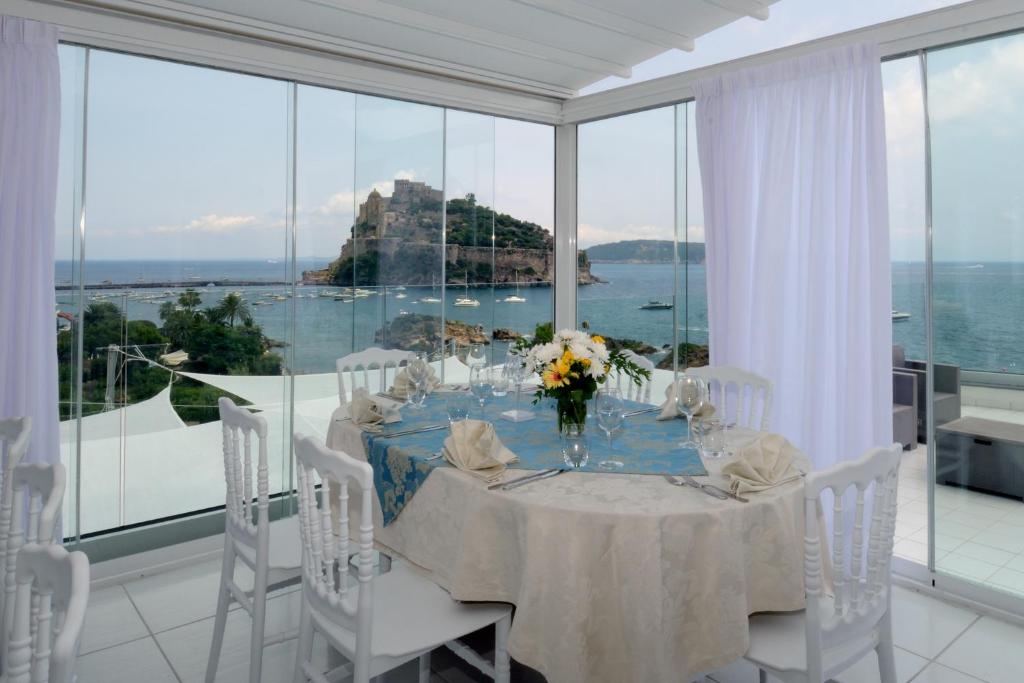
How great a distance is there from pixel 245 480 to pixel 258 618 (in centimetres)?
48

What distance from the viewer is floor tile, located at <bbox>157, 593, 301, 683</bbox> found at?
270 cm

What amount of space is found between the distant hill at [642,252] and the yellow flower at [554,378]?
250 cm

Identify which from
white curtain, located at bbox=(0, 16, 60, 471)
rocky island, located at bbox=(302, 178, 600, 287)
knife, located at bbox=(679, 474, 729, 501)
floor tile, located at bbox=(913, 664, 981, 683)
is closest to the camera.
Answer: knife, located at bbox=(679, 474, 729, 501)

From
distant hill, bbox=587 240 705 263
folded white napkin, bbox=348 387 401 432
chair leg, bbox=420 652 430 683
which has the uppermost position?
distant hill, bbox=587 240 705 263

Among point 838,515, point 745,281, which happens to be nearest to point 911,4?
point 745,281

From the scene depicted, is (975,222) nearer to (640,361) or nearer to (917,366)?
(917,366)

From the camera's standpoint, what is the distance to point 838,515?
1823 millimetres

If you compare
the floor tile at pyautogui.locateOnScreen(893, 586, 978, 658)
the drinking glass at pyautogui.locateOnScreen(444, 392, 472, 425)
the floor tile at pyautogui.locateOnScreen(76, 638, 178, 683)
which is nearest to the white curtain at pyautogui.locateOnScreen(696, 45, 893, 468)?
the floor tile at pyautogui.locateOnScreen(893, 586, 978, 658)

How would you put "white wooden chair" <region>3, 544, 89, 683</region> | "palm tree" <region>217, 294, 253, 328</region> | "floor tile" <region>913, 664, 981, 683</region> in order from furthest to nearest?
"palm tree" <region>217, 294, 253, 328</region> → "floor tile" <region>913, 664, 981, 683</region> → "white wooden chair" <region>3, 544, 89, 683</region>

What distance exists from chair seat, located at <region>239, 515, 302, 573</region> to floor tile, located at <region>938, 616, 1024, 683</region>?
8.58ft

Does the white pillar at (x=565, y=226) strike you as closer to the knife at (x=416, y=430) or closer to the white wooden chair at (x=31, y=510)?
the knife at (x=416, y=430)

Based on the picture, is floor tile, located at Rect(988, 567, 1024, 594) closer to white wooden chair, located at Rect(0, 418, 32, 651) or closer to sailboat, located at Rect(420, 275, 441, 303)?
sailboat, located at Rect(420, 275, 441, 303)

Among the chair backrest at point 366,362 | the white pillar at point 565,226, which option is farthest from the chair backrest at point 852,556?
the white pillar at point 565,226

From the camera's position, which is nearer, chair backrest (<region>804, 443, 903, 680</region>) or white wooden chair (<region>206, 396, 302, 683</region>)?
chair backrest (<region>804, 443, 903, 680</region>)
